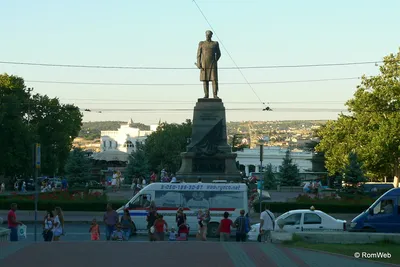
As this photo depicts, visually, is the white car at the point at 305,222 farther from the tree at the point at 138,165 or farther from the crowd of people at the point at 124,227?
the tree at the point at 138,165

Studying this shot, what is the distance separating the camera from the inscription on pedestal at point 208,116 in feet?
168

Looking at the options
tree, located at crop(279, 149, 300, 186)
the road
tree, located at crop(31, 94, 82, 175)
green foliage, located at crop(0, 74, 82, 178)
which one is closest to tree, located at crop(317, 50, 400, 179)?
tree, located at crop(279, 149, 300, 186)

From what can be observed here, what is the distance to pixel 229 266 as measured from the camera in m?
18.2

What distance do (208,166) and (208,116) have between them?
294cm

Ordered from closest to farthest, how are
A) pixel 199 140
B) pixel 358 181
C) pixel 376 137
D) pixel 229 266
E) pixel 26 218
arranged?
pixel 229 266, pixel 26 218, pixel 199 140, pixel 358 181, pixel 376 137

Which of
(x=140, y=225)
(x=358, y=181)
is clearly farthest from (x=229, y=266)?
(x=358, y=181)

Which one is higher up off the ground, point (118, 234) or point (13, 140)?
point (13, 140)

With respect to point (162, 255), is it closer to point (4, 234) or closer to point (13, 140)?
point (4, 234)

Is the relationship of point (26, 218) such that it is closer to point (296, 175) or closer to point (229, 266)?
point (229, 266)

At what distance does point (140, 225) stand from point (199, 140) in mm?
16358

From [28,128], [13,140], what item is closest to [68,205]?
[13,140]

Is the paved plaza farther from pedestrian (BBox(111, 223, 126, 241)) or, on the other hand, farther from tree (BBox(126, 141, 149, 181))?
tree (BBox(126, 141, 149, 181))

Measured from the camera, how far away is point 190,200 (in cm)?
3522

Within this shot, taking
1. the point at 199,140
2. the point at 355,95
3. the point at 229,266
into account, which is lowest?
the point at 229,266
